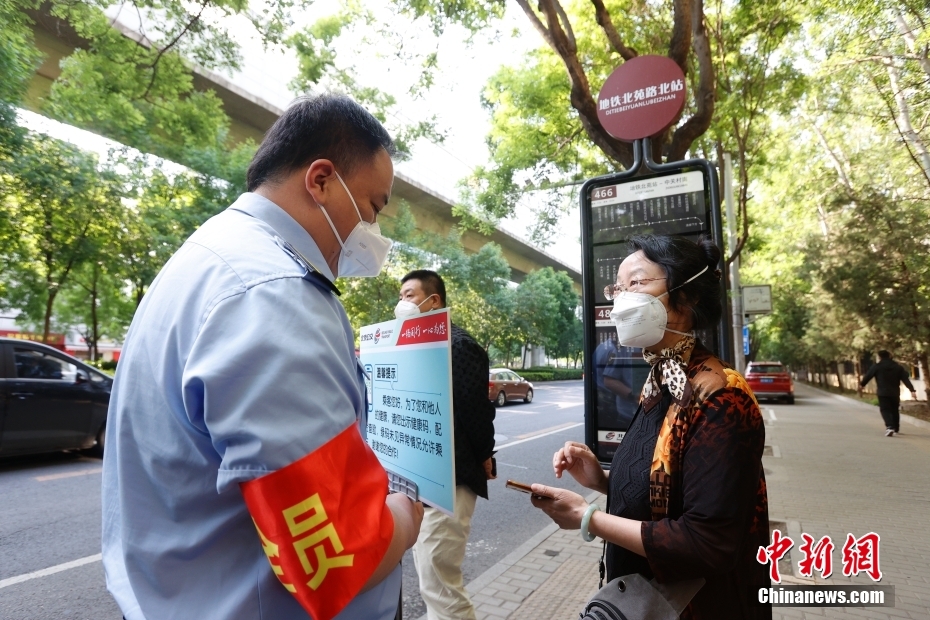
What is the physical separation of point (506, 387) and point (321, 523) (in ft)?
62.1

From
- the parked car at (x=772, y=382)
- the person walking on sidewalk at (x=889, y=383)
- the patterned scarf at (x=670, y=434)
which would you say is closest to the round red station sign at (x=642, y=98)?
the patterned scarf at (x=670, y=434)

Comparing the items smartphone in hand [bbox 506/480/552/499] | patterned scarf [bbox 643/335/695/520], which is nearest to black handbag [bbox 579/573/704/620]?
patterned scarf [bbox 643/335/695/520]

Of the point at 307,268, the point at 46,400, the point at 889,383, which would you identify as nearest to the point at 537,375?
the point at 889,383

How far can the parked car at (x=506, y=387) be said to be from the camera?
18859mm

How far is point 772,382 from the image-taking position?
22844mm

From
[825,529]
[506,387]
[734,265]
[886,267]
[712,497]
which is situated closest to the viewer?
[712,497]

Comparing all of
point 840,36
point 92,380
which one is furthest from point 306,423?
point 840,36

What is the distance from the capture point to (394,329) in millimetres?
1767

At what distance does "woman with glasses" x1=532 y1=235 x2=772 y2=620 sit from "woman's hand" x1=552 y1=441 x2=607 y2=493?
0.22 meters

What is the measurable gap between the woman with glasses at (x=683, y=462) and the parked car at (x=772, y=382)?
906 inches

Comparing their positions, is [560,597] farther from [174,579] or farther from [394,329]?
[174,579]

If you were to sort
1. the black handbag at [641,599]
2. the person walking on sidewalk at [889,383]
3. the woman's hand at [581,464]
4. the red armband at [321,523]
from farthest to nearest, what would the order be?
1. the person walking on sidewalk at [889,383]
2. the woman's hand at [581,464]
3. the black handbag at [641,599]
4. the red armband at [321,523]

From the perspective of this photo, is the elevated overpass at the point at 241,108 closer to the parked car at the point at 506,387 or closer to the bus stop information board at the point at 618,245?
the parked car at the point at 506,387

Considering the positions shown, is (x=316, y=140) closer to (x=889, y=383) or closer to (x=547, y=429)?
(x=547, y=429)
